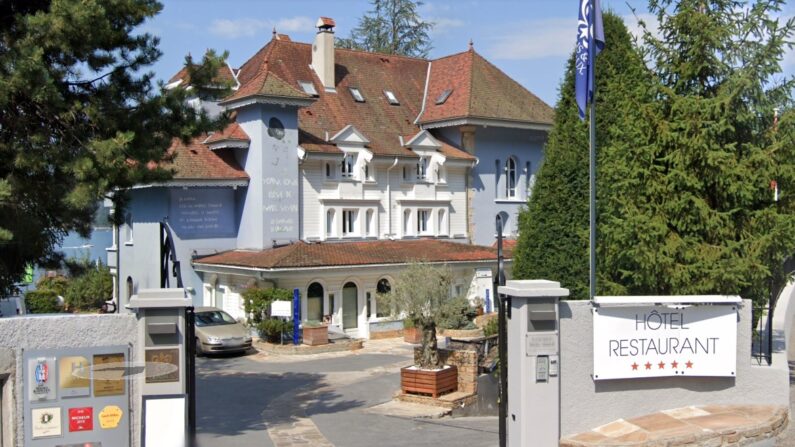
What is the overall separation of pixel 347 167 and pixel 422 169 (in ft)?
12.5

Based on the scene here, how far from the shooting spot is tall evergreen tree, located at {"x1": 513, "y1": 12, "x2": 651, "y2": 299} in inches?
698

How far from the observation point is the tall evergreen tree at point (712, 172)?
40.0ft

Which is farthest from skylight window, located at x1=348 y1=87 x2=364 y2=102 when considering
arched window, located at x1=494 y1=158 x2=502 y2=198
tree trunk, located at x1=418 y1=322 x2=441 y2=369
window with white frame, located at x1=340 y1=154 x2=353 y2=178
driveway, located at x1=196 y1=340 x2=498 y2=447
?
tree trunk, located at x1=418 y1=322 x2=441 y2=369

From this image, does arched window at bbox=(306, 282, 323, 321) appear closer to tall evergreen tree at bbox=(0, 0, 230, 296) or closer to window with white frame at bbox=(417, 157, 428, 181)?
window with white frame at bbox=(417, 157, 428, 181)

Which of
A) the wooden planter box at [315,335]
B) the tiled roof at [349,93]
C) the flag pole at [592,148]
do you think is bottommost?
the wooden planter box at [315,335]

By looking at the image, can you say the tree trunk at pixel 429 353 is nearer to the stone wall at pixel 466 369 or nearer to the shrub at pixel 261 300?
the stone wall at pixel 466 369

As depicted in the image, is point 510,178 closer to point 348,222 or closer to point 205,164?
point 348,222

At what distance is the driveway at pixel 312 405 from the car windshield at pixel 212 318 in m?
1.37

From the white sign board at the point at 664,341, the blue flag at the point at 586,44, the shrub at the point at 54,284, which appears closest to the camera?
the white sign board at the point at 664,341

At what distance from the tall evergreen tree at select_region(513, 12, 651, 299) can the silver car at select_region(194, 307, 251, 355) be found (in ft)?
34.6

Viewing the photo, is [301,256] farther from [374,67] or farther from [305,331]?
[374,67]

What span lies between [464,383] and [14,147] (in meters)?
10.3

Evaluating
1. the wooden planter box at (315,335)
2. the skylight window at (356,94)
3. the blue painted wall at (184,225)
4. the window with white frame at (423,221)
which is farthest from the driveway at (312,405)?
the skylight window at (356,94)

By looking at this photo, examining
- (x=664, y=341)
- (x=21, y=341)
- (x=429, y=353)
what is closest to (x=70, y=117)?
(x=21, y=341)
